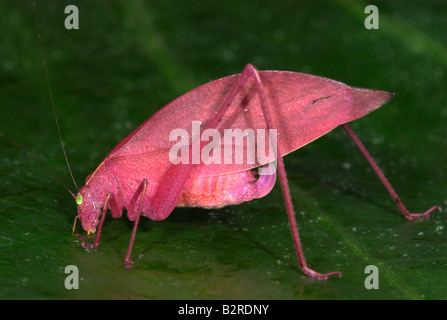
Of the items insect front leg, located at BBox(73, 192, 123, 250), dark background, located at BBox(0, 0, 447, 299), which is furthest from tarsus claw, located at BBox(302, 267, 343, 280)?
insect front leg, located at BBox(73, 192, 123, 250)

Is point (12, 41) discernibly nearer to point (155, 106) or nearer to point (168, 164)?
point (155, 106)

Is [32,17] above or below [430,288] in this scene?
above

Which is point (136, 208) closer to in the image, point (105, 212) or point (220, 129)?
point (105, 212)

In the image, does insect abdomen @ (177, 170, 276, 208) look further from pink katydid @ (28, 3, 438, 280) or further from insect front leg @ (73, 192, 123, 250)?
insect front leg @ (73, 192, 123, 250)

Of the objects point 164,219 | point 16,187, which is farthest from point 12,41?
point 164,219

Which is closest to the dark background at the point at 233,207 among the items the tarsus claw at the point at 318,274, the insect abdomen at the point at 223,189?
the tarsus claw at the point at 318,274

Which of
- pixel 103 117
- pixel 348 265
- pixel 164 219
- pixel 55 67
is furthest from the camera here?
pixel 55 67

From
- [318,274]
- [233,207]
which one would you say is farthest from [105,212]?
[318,274]
